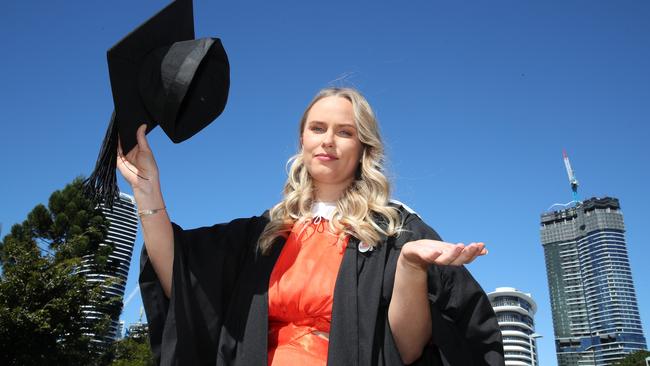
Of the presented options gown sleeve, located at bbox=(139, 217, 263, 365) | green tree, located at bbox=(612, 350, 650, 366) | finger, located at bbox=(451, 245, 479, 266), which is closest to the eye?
gown sleeve, located at bbox=(139, 217, 263, 365)

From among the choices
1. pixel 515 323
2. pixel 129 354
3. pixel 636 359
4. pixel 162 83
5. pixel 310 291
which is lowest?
pixel 310 291

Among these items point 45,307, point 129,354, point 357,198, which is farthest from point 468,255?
point 129,354

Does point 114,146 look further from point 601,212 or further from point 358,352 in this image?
point 601,212

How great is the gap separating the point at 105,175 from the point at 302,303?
1.18 m

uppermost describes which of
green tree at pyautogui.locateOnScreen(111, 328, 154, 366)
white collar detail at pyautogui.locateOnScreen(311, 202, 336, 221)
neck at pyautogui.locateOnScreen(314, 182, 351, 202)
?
green tree at pyautogui.locateOnScreen(111, 328, 154, 366)

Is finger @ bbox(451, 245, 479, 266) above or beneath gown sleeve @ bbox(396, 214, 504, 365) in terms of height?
above

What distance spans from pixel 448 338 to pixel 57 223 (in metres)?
23.7

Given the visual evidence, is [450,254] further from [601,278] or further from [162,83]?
[601,278]

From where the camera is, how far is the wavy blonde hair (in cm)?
246

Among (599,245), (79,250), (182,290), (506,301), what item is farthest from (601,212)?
(182,290)

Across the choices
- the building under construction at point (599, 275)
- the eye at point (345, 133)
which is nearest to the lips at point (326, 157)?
the eye at point (345, 133)

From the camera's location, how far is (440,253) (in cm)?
188

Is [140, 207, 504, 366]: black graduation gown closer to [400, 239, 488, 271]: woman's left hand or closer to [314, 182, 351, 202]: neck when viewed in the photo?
[400, 239, 488, 271]: woman's left hand

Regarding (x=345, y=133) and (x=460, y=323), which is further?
(x=345, y=133)
